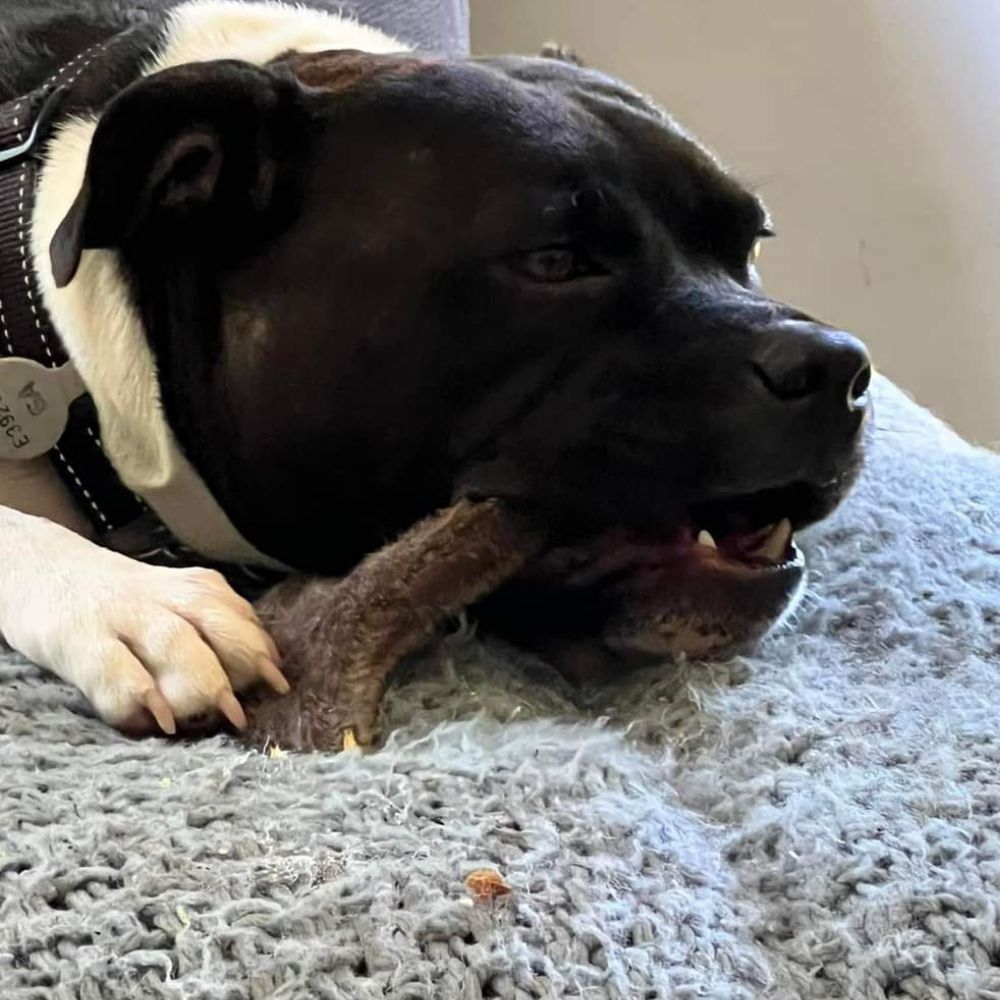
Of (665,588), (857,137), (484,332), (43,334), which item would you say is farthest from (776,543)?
(857,137)

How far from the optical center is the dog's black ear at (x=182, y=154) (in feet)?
3.57

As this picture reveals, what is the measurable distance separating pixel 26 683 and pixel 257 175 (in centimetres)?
44

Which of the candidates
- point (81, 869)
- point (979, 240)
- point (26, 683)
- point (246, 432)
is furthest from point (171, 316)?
point (979, 240)

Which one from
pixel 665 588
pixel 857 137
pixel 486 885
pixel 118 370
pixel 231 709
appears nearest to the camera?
pixel 486 885

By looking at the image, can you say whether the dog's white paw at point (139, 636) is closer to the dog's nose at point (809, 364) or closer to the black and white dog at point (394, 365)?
the black and white dog at point (394, 365)

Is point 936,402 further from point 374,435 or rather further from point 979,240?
point 374,435

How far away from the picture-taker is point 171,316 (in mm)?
1198

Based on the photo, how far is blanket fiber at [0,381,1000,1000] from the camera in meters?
0.67

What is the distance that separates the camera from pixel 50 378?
1.23 meters

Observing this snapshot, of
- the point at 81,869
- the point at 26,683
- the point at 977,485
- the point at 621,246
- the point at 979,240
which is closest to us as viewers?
the point at 81,869

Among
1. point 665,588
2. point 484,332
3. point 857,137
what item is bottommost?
point 857,137

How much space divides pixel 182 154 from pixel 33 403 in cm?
27

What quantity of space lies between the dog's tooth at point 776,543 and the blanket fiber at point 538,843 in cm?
9

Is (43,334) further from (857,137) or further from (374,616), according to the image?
(857,137)
